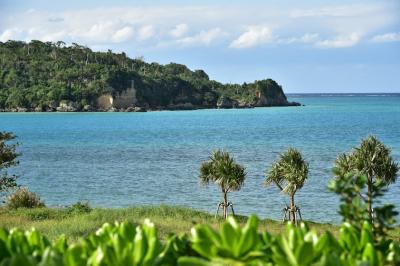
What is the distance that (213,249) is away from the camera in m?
2.77

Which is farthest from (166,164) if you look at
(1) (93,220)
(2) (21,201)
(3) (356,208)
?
(3) (356,208)

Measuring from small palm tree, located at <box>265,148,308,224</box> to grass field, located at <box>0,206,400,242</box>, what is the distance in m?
2.06

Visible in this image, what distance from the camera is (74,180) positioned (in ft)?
178

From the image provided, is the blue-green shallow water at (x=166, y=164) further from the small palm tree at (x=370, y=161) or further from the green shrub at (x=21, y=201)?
the green shrub at (x=21, y=201)

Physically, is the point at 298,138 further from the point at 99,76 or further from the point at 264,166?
the point at 99,76

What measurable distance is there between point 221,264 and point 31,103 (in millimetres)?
198233

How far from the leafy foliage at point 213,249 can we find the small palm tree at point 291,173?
27566mm

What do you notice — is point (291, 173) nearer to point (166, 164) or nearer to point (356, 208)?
point (356, 208)

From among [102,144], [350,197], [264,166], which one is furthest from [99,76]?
[350,197]

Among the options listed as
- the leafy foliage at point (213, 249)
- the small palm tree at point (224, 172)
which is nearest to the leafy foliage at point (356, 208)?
the leafy foliage at point (213, 249)

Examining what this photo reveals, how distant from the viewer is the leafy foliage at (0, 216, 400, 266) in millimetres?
2709

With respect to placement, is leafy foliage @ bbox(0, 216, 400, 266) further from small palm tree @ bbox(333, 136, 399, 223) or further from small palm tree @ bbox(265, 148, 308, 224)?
small palm tree @ bbox(265, 148, 308, 224)

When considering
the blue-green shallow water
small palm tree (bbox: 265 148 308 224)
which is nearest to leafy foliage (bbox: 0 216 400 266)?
small palm tree (bbox: 265 148 308 224)

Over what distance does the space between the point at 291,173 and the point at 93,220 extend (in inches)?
477
